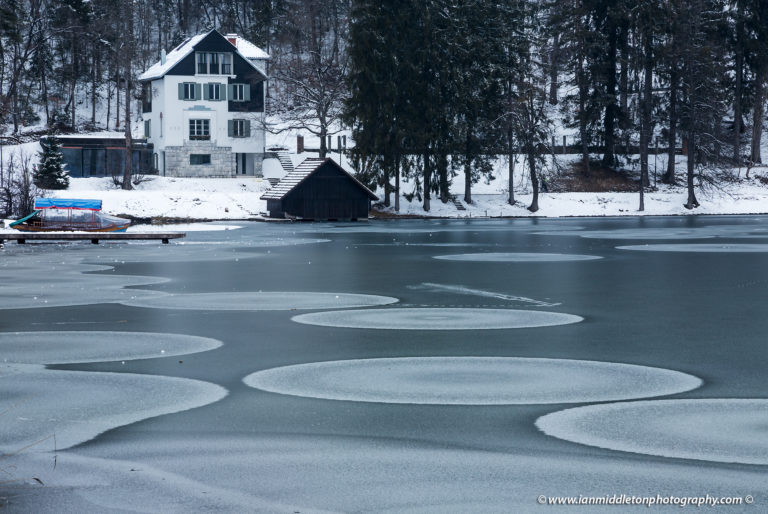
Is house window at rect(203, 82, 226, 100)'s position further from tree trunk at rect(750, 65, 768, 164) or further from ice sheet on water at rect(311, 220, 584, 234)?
tree trunk at rect(750, 65, 768, 164)

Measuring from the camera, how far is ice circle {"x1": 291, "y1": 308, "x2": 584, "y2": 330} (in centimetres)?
1605

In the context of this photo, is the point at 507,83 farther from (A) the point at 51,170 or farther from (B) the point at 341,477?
(B) the point at 341,477

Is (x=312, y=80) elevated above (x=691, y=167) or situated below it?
above

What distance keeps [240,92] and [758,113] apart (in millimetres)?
40076

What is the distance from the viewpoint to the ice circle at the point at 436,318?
16047 millimetres

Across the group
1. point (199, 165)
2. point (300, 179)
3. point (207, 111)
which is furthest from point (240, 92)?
point (300, 179)

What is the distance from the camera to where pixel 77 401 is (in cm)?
1014

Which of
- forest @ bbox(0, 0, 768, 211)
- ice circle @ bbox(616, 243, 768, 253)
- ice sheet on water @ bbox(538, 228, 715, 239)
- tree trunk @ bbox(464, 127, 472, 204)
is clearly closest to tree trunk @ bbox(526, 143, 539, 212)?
forest @ bbox(0, 0, 768, 211)

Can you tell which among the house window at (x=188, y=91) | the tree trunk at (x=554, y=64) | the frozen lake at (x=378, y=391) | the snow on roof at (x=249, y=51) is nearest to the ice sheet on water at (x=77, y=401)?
the frozen lake at (x=378, y=391)

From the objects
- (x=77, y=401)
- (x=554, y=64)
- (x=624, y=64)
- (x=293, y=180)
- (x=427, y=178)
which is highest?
(x=554, y=64)

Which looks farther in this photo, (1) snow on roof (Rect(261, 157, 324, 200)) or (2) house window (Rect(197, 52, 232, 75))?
(2) house window (Rect(197, 52, 232, 75))

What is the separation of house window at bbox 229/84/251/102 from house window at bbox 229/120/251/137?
1743mm

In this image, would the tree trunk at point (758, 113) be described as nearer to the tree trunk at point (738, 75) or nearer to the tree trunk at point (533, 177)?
the tree trunk at point (738, 75)

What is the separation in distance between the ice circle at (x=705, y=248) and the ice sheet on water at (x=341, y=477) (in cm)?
2745
